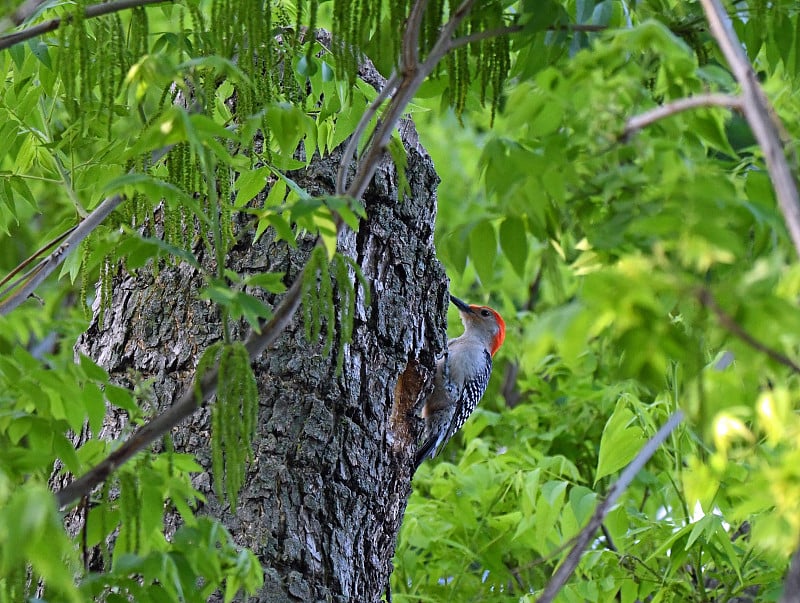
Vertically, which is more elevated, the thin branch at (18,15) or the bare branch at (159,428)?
the thin branch at (18,15)

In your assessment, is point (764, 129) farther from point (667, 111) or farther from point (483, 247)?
point (483, 247)

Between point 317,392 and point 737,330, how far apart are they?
6.62 feet

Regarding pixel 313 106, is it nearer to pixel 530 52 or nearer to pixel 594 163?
pixel 530 52

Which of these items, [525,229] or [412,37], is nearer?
[525,229]

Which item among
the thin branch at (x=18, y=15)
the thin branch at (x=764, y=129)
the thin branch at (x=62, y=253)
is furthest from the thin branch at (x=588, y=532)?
the thin branch at (x=18, y=15)

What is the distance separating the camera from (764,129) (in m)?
1.56

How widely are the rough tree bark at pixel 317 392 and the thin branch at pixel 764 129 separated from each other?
5.74ft

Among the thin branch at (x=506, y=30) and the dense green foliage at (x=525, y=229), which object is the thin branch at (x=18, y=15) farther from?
the thin branch at (x=506, y=30)

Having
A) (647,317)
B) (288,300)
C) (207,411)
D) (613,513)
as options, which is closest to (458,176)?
(613,513)

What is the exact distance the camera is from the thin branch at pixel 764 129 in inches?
58.8

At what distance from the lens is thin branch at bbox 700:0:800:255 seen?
4.90 ft

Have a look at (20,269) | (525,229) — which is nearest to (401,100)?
(525,229)

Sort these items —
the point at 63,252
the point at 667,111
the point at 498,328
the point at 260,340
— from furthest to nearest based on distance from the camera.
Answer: the point at 498,328 < the point at 63,252 < the point at 260,340 < the point at 667,111

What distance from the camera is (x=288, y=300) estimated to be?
2.14 m
